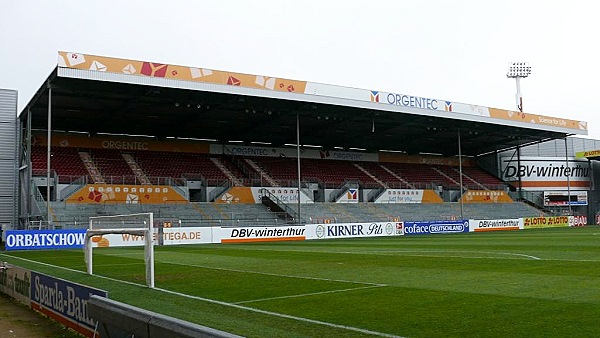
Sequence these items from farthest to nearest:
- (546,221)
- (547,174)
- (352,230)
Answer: (547,174) → (546,221) → (352,230)

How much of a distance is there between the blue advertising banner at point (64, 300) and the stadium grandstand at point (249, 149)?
70.5 feet

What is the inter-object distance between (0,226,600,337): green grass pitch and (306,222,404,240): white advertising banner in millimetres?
19474

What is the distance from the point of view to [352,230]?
37812 mm

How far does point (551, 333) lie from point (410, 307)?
239 centimetres

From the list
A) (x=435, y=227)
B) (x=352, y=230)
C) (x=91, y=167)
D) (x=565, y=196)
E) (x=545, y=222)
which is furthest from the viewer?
(x=565, y=196)

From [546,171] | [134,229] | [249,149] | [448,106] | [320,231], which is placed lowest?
[320,231]

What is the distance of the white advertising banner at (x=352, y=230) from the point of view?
3653 centimetres

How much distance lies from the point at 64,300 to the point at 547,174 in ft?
199

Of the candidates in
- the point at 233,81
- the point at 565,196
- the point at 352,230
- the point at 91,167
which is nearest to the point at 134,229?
the point at 233,81

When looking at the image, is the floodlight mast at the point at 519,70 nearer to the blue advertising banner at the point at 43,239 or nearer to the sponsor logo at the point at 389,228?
the sponsor logo at the point at 389,228

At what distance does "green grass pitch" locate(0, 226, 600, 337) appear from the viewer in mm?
6941

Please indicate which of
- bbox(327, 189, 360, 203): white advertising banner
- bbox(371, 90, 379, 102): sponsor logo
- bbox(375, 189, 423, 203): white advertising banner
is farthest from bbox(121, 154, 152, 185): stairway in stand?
bbox(375, 189, 423, 203): white advertising banner

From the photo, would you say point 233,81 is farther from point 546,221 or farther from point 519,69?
point 519,69

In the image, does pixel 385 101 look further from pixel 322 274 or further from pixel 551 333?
pixel 551 333
